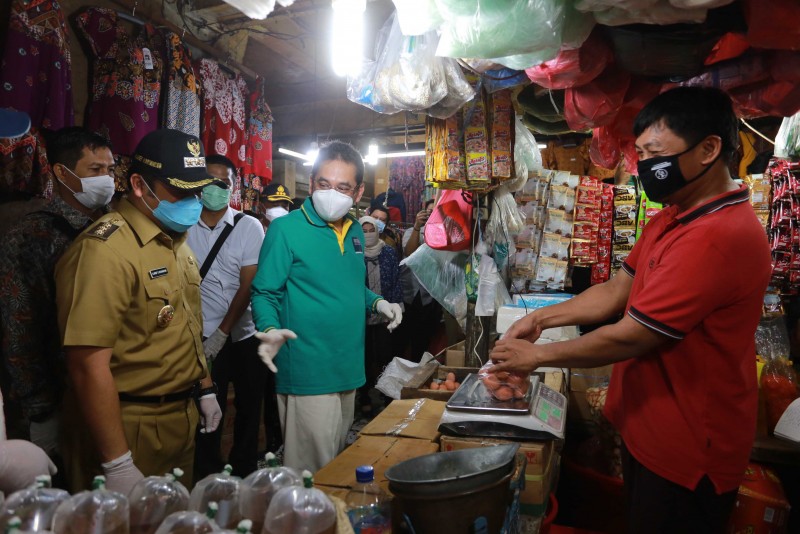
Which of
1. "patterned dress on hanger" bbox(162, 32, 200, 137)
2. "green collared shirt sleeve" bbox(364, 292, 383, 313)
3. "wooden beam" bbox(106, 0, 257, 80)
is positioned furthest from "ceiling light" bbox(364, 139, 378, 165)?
"green collared shirt sleeve" bbox(364, 292, 383, 313)

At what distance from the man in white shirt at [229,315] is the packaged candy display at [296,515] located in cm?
244

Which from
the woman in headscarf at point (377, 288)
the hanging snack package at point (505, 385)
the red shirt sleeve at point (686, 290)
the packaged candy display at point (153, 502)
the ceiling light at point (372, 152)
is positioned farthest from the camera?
the ceiling light at point (372, 152)

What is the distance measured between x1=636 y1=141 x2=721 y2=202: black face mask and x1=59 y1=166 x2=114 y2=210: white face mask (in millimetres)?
2462

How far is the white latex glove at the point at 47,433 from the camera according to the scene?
205 centimetres

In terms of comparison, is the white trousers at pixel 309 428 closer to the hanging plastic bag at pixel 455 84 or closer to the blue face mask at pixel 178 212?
the blue face mask at pixel 178 212

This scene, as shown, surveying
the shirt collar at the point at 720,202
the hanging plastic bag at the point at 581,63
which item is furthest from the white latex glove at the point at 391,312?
the shirt collar at the point at 720,202

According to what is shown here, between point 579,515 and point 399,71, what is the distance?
286 centimetres

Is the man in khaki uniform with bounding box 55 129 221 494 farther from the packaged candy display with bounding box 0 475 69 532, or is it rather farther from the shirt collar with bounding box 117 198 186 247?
the packaged candy display with bounding box 0 475 69 532

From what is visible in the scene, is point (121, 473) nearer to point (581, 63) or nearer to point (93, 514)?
point (93, 514)

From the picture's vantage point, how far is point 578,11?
1.68 m

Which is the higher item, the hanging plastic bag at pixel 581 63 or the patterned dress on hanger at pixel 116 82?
the patterned dress on hanger at pixel 116 82

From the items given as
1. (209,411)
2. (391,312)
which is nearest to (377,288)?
(391,312)

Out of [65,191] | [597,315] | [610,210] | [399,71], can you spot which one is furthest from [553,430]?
[610,210]

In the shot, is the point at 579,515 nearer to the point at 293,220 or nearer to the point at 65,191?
the point at 293,220
